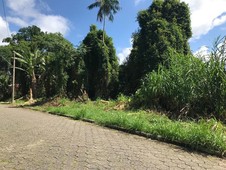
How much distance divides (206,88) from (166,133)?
413cm

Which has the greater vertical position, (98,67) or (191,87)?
(98,67)

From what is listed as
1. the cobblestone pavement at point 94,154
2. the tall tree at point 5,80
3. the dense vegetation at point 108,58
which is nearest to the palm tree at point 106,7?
the dense vegetation at point 108,58

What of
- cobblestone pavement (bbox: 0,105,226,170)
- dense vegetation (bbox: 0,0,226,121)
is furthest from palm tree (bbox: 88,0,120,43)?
cobblestone pavement (bbox: 0,105,226,170)

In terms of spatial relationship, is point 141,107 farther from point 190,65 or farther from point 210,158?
point 210,158

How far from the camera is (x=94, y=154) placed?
22.2 ft

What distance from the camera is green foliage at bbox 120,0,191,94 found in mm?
28203

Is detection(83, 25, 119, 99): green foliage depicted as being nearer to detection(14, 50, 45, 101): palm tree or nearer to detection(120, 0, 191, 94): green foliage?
detection(120, 0, 191, 94): green foliage

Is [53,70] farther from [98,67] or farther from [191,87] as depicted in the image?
[191,87]

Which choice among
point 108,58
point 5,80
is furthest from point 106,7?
point 5,80

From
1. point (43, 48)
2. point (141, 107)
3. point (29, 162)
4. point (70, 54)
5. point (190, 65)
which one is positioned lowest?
point (29, 162)

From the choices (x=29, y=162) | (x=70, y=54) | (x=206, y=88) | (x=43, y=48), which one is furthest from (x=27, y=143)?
(x=43, y=48)

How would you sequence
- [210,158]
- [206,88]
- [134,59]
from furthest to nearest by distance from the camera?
[134,59], [206,88], [210,158]

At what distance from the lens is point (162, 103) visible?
14438 millimetres

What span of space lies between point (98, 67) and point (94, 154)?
24.1 meters
